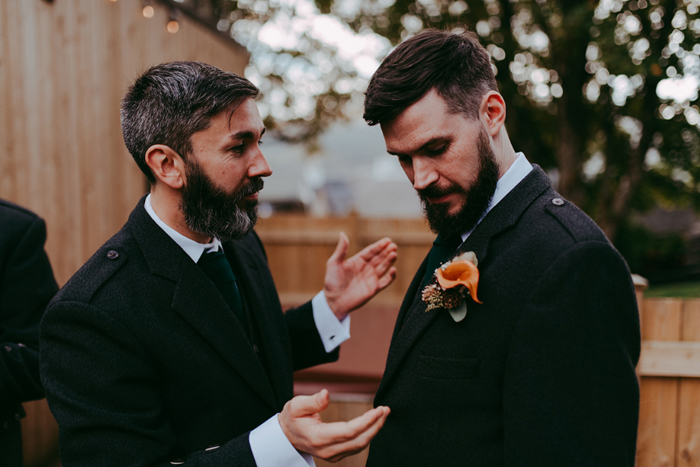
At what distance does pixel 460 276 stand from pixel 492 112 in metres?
0.52

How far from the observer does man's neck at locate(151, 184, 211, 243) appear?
1.69 metres

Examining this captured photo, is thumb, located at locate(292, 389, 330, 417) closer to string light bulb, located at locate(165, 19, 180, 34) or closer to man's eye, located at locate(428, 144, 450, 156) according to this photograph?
man's eye, located at locate(428, 144, 450, 156)

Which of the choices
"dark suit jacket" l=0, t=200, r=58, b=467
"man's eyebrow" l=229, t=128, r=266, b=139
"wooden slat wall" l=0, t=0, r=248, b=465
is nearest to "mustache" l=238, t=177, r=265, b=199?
"man's eyebrow" l=229, t=128, r=266, b=139

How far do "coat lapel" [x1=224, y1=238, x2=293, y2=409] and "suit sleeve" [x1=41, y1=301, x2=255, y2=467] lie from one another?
387 mm

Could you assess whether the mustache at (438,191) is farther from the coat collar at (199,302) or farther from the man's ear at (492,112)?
the coat collar at (199,302)

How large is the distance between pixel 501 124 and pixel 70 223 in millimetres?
3131

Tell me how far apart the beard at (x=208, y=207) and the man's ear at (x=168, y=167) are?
0.07 feet

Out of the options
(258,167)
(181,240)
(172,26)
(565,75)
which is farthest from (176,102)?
(565,75)

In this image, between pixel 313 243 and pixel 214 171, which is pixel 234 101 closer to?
pixel 214 171

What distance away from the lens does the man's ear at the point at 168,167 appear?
1625 mm

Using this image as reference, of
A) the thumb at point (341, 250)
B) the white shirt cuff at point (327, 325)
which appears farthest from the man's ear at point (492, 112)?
the white shirt cuff at point (327, 325)

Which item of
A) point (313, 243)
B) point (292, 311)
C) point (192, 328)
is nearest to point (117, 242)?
point (192, 328)

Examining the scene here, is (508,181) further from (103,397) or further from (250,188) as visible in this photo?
(103,397)

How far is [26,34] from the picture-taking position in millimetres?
2951
